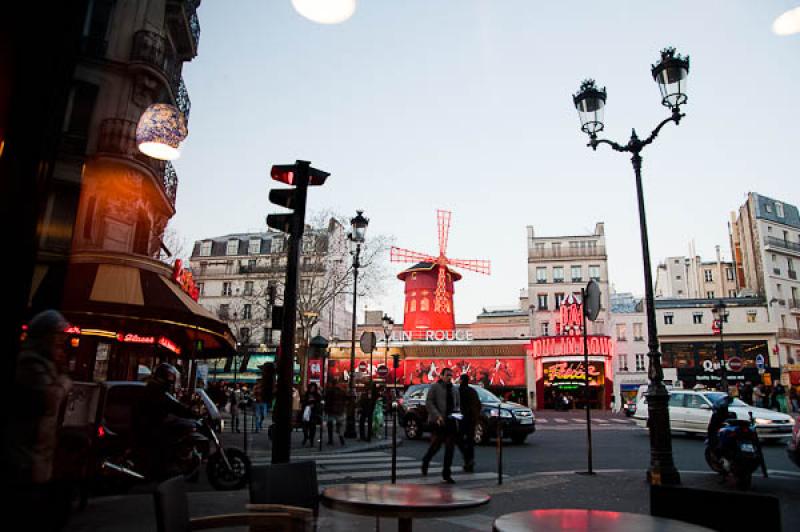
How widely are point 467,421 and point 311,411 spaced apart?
5.76 metres

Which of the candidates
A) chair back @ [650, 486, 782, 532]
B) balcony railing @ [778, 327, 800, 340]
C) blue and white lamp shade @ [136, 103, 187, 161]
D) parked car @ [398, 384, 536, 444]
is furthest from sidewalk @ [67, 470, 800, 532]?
balcony railing @ [778, 327, 800, 340]

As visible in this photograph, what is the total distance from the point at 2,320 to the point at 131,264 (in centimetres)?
1147

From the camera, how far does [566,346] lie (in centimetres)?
4019

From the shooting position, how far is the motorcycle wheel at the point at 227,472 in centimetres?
752

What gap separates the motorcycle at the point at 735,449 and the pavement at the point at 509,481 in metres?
0.25

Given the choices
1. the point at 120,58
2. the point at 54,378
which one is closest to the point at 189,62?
the point at 120,58

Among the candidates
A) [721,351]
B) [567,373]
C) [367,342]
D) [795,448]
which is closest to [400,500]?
[795,448]

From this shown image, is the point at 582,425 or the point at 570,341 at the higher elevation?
the point at 570,341

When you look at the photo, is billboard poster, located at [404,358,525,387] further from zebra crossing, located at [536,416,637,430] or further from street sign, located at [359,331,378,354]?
street sign, located at [359,331,378,354]

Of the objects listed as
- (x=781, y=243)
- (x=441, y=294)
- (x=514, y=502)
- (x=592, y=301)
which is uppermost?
(x=781, y=243)

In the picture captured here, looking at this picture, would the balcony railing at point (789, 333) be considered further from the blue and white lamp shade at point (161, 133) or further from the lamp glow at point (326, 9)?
the lamp glow at point (326, 9)

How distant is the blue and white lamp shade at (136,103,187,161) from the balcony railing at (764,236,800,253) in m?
52.3

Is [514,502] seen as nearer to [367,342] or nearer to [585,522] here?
[585,522]

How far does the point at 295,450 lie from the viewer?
1317 cm
